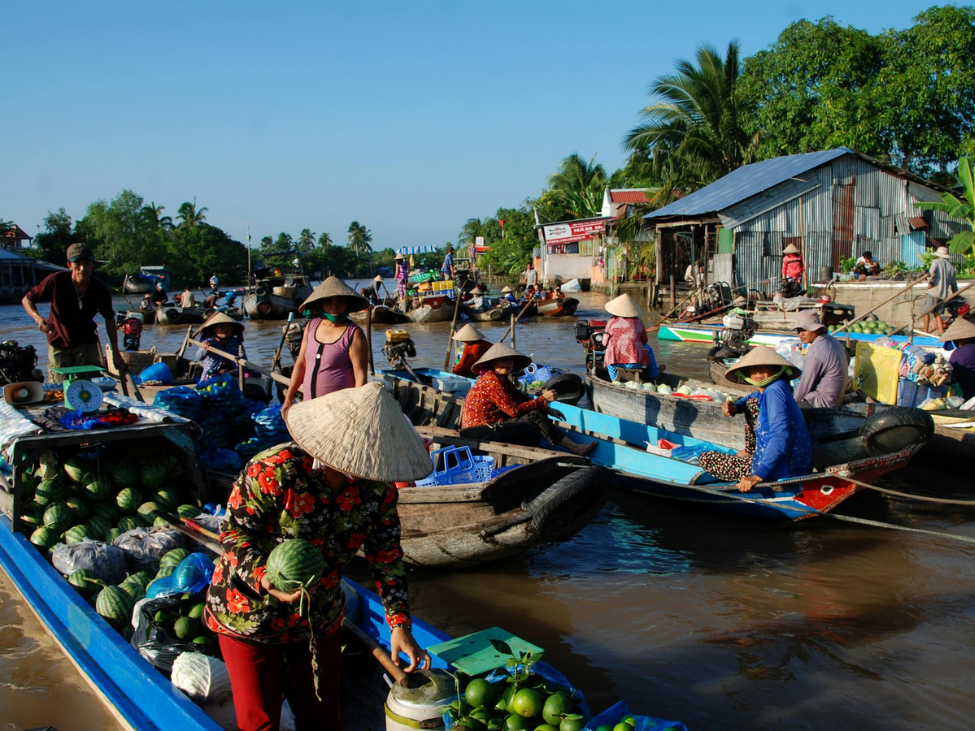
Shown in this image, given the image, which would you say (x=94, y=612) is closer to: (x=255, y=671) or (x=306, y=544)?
(x=255, y=671)

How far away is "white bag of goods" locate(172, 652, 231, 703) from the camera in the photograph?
295 cm

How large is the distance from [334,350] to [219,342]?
3.91m

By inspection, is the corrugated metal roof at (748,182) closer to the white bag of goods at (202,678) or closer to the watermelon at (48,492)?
the watermelon at (48,492)

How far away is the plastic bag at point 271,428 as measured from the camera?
627cm

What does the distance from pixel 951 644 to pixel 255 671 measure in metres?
4.21

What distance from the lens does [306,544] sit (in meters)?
2.13

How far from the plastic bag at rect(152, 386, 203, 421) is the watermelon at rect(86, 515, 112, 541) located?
1485mm

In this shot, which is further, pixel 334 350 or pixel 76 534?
pixel 334 350

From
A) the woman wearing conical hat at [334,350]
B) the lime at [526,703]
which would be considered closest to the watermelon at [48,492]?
the woman wearing conical hat at [334,350]

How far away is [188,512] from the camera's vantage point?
4832mm

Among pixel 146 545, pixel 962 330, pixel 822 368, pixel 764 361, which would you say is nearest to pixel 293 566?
pixel 146 545

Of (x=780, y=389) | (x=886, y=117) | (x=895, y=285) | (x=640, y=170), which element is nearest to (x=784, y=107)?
(x=886, y=117)

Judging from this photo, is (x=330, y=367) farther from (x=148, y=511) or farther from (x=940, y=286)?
(x=940, y=286)

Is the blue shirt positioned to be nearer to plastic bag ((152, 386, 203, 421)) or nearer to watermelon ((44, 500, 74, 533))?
plastic bag ((152, 386, 203, 421))
